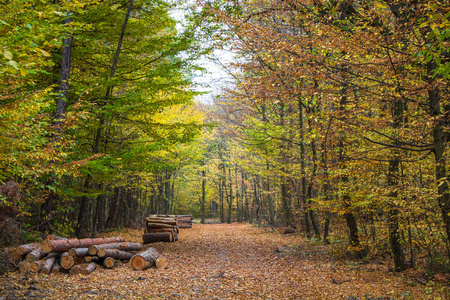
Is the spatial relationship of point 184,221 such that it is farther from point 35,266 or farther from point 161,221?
point 35,266

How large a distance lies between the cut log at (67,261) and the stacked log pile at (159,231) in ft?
19.2

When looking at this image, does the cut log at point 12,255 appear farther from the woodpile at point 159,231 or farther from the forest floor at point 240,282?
the woodpile at point 159,231

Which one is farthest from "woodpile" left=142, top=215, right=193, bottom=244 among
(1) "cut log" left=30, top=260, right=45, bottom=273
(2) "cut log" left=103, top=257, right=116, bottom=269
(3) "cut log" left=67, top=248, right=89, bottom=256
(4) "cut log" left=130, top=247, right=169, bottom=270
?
(1) "cut log" left=30, top=260, right=45, bottom=273

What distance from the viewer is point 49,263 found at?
7320 mm

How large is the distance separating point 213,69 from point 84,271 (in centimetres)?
862

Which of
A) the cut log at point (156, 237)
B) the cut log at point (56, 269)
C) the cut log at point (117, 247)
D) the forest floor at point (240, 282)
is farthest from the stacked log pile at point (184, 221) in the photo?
the cut log at point (56, 269)

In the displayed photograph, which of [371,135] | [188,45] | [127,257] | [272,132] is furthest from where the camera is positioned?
[272,132]

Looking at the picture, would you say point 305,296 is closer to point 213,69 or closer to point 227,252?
point 227,252

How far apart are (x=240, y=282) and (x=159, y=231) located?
Answer: 823 centimetres

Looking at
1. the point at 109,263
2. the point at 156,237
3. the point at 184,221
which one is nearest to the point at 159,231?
the point at 156,237

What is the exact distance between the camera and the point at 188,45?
34.7 ft

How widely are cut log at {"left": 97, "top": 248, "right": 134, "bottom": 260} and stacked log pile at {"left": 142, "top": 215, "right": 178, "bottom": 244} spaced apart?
13.4 feet

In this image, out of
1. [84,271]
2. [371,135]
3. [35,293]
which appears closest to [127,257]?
[84,271]

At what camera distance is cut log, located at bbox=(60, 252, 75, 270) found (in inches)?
297
